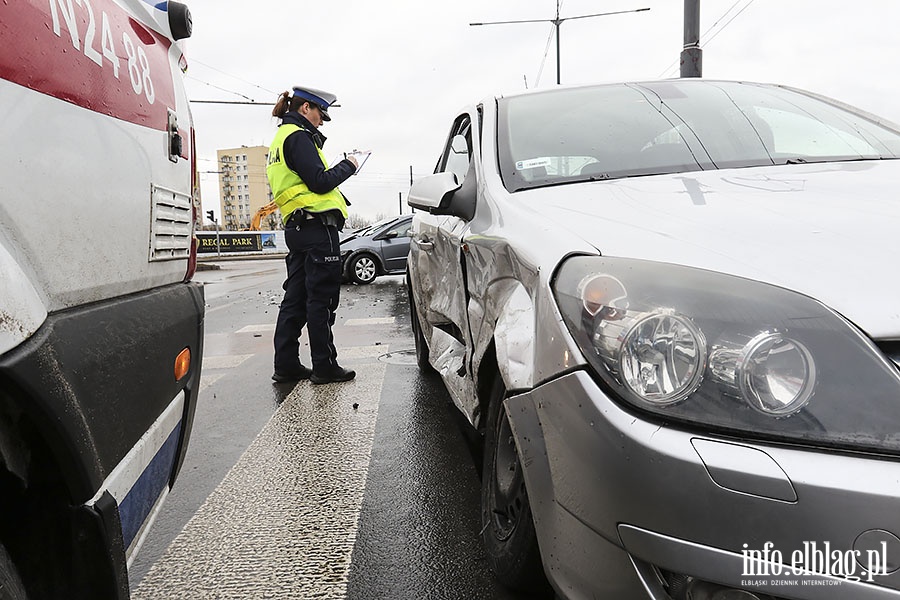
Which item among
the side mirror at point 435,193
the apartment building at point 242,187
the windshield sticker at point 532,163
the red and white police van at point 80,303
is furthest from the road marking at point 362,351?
the apartment building at point 242,187

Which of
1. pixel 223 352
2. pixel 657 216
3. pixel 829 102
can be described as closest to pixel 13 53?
pixel 657 216

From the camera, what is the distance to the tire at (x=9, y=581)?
1.05m

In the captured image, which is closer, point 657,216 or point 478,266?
point 657,216

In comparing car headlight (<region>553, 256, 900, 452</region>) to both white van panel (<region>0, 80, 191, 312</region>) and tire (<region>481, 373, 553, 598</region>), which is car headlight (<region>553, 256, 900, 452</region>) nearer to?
tire (<region>481, 373, 553, 598</region>)

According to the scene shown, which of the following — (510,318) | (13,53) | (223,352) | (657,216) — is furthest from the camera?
(223,352)

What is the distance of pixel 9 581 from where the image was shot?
3.53ft

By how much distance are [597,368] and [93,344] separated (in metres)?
0.93

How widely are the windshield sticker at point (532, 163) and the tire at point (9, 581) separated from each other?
1796 mm

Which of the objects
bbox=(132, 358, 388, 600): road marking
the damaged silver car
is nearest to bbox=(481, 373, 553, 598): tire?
the damaged silver car

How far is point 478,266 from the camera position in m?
2.19

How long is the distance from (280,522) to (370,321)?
18.9 ft

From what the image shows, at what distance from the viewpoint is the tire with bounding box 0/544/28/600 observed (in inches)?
41.4

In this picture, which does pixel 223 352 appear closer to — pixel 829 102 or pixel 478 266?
pixel 478 266

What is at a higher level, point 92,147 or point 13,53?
point 13,53
